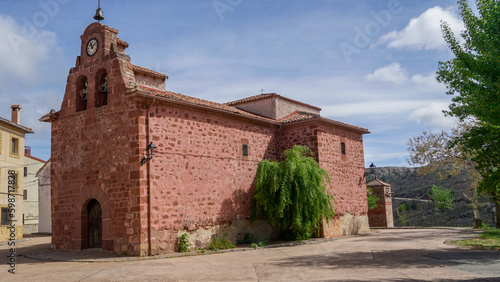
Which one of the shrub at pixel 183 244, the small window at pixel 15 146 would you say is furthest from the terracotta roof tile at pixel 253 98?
the small window at pixel 15 146

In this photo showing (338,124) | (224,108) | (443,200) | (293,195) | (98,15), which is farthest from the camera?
(443,200)

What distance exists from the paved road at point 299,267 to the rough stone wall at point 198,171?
184 cm

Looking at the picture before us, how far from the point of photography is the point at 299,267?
9789 mm

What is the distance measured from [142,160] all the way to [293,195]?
242 inches

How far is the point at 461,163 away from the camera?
908 inches

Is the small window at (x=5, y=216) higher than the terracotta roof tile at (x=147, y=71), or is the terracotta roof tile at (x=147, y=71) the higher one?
the terracotta roof tile at (x=147, y=71)

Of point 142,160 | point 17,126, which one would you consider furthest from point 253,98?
point 17,126

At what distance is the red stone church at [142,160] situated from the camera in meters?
13.5

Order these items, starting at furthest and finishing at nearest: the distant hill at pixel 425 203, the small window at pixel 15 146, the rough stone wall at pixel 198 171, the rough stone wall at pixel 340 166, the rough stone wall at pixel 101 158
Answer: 1. the distant hill at pixel 425 203
2. the small window at pixel 15 146
3. the rough stone wall at pixel 340 166
4. the rough stone wall at pixel 198 171
5. the rough stone wall at pixel 101 158

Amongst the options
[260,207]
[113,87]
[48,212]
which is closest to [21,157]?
[48,212]

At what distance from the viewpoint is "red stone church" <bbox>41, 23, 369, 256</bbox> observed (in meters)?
13.5

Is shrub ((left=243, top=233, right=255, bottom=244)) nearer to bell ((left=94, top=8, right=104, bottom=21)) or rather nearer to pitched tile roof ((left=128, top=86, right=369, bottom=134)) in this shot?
pitched tile roof ((left=128, top=86, right=369, bottom=134))

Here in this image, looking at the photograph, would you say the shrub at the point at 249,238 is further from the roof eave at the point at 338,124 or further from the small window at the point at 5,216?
the small window at the point at 5,216

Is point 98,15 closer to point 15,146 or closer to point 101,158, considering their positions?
point 101,158
